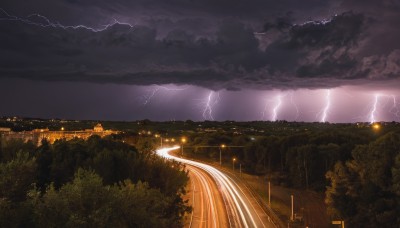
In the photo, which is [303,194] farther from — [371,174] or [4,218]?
[4,218]

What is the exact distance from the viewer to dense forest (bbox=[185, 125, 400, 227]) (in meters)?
34.8

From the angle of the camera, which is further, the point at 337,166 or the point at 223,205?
the point at 223,205

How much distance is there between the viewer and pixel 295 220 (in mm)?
38531

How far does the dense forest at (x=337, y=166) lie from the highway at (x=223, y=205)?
25.0 ft

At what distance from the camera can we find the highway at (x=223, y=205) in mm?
37375

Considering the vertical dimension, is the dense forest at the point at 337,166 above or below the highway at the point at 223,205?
above

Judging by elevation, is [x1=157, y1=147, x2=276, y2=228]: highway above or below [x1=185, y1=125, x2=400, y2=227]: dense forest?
below

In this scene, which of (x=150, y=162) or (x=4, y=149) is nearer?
(x=4, y=149)

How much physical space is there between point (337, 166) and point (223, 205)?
12.3 m

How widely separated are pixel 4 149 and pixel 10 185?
66.4ft

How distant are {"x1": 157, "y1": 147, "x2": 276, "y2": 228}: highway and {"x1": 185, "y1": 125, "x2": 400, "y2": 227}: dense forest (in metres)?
7.61

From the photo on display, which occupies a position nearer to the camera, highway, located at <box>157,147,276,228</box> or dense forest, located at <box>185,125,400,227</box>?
dense forest, located at <box>185,125,400,227</box>

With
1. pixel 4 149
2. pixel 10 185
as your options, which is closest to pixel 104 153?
pixel 4 149

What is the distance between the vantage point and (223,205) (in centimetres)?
4447
